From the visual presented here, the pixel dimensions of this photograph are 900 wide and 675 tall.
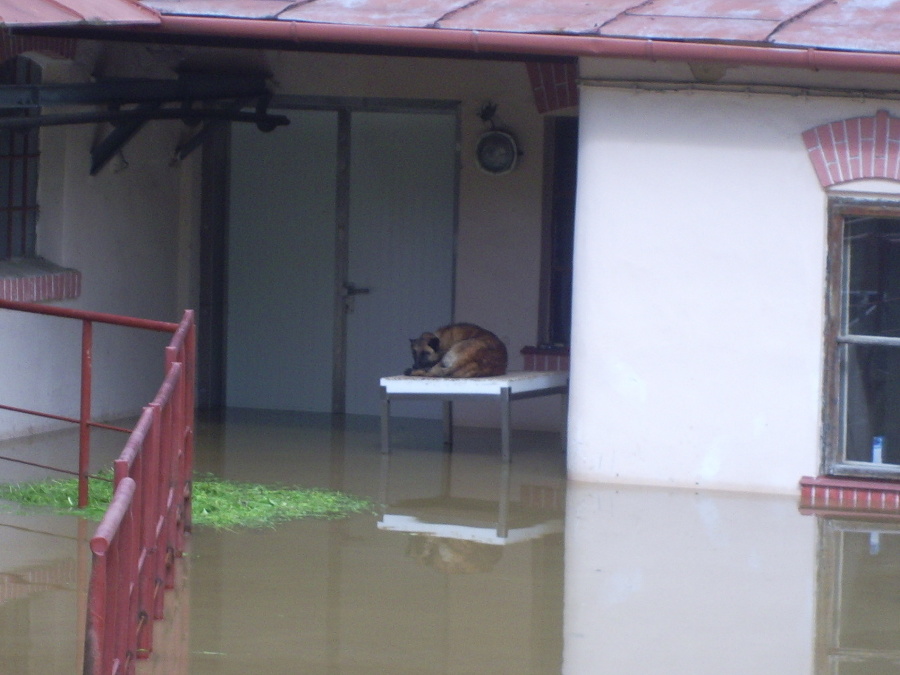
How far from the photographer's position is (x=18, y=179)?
9398 mm

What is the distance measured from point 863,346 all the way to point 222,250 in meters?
5.65

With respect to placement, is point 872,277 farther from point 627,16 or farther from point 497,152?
point 497,152

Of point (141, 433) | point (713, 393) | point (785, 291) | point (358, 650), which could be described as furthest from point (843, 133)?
point (141, 433)

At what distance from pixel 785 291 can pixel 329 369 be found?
4480 mm

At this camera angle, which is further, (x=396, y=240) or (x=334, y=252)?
(x=334, y=252)

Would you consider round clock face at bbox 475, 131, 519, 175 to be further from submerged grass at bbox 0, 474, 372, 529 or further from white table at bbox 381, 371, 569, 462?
submerged grass at bbox 0, 474, 372, 529

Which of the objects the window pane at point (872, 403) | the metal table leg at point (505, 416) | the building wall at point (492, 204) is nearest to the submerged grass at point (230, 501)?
the metal table leg at point (505, 416)

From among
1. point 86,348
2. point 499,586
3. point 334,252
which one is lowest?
point 499,586

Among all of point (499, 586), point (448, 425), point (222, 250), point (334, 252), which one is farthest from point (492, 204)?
point (499, 586)

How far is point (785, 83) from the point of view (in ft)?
26.1

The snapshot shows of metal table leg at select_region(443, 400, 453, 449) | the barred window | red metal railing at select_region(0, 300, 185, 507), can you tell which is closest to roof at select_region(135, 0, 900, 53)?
the barred window

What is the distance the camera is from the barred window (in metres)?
9.27

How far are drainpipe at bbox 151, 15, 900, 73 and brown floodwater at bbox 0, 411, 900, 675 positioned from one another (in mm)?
2548

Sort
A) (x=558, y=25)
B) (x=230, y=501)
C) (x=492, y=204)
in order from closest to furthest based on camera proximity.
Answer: (x=230, y=501)
(x=558, y=25)
(x=492, y=204)
